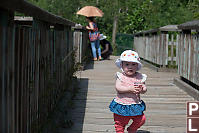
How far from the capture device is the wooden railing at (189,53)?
6641mm

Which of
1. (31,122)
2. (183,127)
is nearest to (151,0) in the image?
(183,127)

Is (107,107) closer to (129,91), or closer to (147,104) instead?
Result: (147,104)

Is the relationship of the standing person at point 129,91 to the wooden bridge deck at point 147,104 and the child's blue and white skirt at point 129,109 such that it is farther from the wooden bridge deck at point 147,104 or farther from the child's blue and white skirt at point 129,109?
the wooden bridge deck at point 147,104

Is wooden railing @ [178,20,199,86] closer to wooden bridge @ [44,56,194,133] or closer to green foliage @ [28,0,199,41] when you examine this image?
wooden bridge @ [44,56,194,133]

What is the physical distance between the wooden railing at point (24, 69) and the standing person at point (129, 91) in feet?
2.91

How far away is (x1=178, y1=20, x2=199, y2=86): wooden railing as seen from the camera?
664cm


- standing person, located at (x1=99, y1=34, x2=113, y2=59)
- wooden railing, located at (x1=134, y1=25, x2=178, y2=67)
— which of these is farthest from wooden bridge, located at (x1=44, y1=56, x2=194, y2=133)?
standing person, located at (x1=99, y1=34, x2=113, y2=59)

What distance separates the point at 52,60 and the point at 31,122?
1597 millimetres

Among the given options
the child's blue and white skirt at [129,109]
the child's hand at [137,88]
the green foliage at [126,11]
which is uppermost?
the green foliage at [126,11]

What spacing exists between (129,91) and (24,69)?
51.7 inches

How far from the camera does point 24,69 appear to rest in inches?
117

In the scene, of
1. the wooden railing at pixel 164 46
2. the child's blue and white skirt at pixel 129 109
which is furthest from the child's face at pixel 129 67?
the wooden railing at pixel 164 46

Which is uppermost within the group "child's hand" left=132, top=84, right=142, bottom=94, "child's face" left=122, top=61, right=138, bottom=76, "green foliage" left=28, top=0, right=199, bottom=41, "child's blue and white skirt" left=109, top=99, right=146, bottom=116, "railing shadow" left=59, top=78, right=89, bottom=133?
"green foliage" left=28, top=0, right=199, bottom=41

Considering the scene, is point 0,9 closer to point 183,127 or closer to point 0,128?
point 0,128
